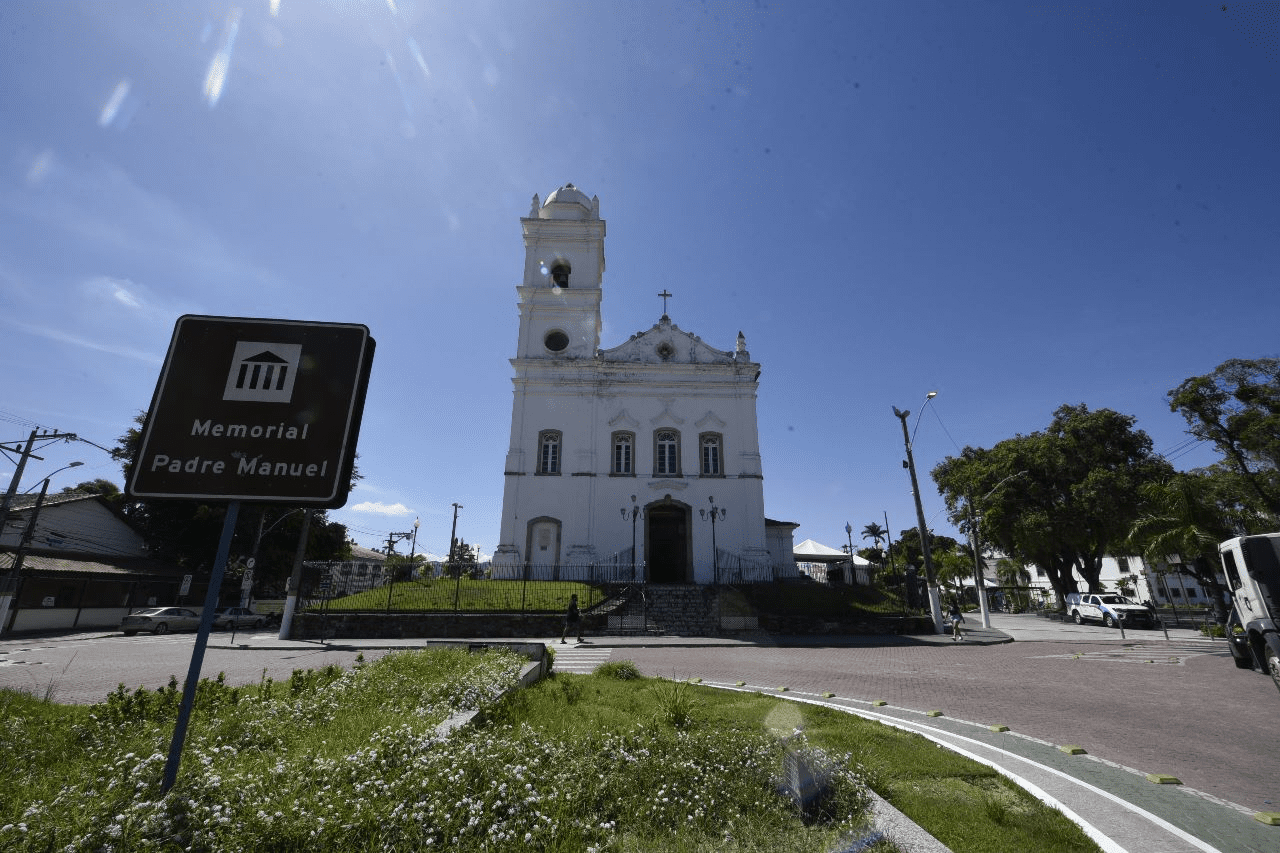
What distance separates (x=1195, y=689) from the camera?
33.2 ft

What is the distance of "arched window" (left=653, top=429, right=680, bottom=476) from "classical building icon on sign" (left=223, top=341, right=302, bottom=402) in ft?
90.8

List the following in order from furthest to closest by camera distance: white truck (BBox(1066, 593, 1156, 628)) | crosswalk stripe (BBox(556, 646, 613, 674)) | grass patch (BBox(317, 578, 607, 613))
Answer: white truck (BBox(1066, 593, 1156, 628)) → grass patch (BBox(317, 578, 607, 613)) → crosswalk stripe (BBox(556, 646, 613, 674))

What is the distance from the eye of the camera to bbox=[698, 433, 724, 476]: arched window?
31.5m

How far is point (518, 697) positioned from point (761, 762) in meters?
4.07

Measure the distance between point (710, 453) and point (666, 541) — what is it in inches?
214

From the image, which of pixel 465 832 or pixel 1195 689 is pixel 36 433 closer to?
pixel 465 832

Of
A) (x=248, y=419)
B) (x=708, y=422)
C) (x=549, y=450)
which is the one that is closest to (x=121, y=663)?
(x=248, y=419)

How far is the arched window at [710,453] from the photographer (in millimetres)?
31484

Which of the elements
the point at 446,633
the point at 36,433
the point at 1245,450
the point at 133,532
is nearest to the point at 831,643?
the point at 446,633

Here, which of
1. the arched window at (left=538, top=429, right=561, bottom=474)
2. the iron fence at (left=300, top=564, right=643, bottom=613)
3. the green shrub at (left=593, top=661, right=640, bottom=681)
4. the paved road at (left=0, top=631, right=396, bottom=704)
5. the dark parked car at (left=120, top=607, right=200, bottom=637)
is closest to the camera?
the green shrub at (left=593, top=661, right=640, bottom=681)

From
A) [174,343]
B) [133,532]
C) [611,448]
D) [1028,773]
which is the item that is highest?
[611,448]

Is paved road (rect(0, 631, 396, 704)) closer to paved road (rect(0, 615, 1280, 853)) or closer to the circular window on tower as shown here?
paved road (rect(0, 615, 1280, 853))

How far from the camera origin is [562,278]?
116 feet

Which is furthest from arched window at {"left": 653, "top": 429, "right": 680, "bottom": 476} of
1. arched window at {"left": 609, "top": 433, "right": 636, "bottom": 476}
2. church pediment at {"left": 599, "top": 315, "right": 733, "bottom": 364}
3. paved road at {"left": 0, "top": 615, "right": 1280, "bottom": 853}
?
paved road at {"left": 0, "top": 615, "right": 1280, "bottom": 853}
